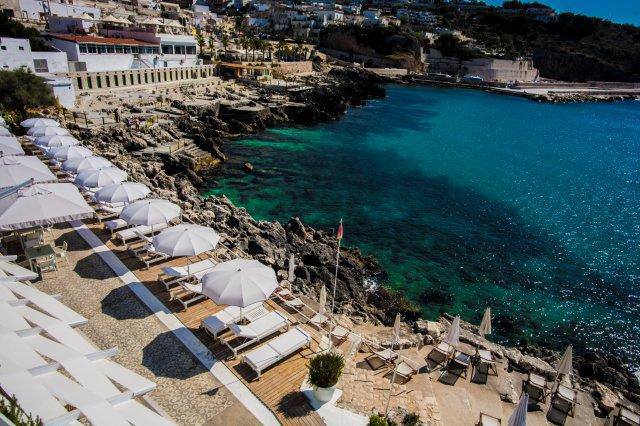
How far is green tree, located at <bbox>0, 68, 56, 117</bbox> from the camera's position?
104 ft

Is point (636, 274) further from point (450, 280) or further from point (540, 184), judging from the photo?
point (540, 184)

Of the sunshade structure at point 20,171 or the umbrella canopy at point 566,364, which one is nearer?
the umbrella canopy at point 566,364

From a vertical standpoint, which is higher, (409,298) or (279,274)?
(279,274)

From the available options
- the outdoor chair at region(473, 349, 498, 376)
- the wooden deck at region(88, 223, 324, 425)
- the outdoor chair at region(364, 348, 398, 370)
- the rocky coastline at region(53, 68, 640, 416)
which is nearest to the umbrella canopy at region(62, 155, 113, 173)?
the rocky coastline at region(53, 68, 640, 416)

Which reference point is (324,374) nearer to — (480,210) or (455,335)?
(455,335)

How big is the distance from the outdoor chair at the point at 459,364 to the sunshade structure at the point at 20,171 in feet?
57.9

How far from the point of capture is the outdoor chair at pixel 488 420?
1042cm

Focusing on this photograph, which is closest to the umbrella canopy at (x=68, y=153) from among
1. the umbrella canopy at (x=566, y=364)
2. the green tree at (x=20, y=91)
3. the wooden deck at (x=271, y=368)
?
the wooden deck at (x=271, y=368)

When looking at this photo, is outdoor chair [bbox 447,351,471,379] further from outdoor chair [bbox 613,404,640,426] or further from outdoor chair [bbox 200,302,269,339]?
outdoor chair [bbox 200,302,269,339]

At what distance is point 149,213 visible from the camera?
14391 millimetres

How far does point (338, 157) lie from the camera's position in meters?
46.9

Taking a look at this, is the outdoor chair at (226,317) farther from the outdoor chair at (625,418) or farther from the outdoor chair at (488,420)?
the outdoor chair at (625,418)

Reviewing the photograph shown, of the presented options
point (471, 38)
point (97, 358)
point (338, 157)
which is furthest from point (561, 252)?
point (471, 38)

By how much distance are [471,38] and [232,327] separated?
632ft
